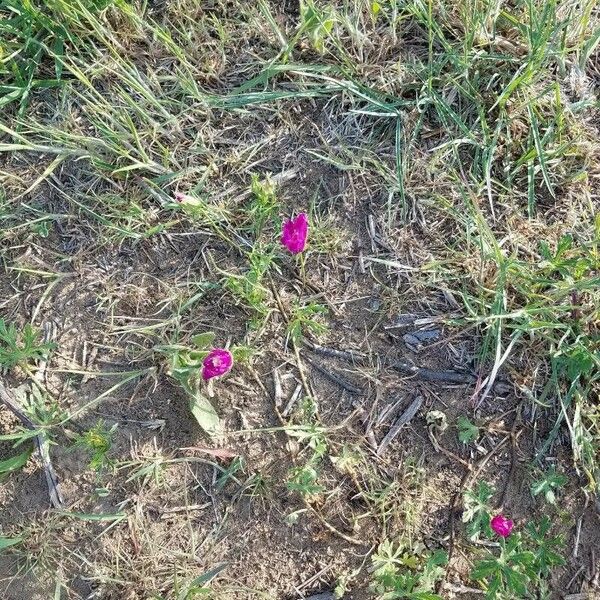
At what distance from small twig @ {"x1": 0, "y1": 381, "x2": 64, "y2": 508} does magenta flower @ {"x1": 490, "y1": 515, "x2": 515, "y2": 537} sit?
1218 millimetres

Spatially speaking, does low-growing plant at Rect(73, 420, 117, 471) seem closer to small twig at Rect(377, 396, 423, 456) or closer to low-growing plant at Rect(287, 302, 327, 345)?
low-growing plant at Rect(287, 302, 327, 345)

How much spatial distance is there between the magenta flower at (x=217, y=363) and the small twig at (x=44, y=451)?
1.76 feet

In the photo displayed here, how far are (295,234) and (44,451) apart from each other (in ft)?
3.19

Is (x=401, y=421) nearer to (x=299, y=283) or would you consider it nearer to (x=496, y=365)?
(x=496, y=365)

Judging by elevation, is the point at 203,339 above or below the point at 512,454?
above

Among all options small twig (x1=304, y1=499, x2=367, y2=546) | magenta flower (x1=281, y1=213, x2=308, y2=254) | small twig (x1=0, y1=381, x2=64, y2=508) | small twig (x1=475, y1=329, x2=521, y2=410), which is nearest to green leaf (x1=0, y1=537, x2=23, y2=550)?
small twig (x1=0, y1=381, x2=64, y2=508)

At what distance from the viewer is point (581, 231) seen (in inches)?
82.8

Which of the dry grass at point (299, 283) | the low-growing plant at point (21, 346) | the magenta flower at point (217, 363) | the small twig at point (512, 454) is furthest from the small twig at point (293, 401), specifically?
the low-growing plant at point (21, 346)

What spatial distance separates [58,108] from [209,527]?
1.37 metres

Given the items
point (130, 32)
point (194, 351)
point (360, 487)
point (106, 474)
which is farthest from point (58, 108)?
point (360, 487)

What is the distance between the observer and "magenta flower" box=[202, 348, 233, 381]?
195 cm

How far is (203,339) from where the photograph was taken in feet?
6.68

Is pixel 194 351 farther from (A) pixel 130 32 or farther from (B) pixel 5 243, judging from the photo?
(A) pixel 130 32

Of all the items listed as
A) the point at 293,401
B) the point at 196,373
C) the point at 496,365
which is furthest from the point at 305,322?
the point at 496,365
